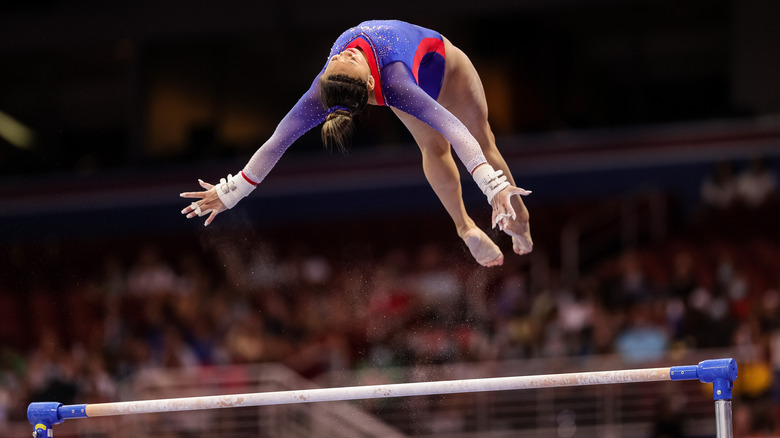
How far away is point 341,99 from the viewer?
4621 mm

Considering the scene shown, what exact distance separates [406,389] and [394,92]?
4.67 ft

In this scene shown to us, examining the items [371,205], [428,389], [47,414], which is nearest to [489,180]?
[428,389]

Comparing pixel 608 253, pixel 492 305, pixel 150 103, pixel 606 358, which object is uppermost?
pixel 150 103

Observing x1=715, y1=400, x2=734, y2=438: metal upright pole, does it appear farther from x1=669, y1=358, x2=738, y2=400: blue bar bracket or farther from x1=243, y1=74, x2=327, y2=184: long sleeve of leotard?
x1=243, y1=74, x2=327, y2=184: long sleeve of leotard

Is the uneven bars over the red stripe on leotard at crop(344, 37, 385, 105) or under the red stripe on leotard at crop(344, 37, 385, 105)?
under

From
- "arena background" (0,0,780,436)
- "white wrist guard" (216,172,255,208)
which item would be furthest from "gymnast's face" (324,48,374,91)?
"arena background" (0,0,780,436)

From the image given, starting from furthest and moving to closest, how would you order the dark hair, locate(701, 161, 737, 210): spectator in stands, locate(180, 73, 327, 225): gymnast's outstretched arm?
1. locate(701, 161, 737, 210): spectator in stands
2. locate(180, 73, 327, 225): gymnast's outstretched arm
3. the dark hair

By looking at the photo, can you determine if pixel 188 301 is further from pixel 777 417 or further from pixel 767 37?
pixel 767 37

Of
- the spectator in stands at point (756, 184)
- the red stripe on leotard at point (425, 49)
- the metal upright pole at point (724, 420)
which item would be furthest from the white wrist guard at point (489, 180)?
the spectator in stands at point (756, 184)

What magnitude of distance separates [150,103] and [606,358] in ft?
29.2

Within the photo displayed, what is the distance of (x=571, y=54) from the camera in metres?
14.1

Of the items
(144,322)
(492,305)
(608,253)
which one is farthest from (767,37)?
(144,322)

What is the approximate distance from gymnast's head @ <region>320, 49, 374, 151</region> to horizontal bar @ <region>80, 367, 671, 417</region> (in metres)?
1.18

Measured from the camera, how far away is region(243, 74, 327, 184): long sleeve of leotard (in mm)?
4883
